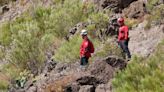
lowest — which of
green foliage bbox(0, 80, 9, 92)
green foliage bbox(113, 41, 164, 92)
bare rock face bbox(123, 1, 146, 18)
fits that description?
green foliage bbox(0, 80, 9, 92)

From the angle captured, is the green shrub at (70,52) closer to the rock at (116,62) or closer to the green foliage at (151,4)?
the green foliage at (151,4)

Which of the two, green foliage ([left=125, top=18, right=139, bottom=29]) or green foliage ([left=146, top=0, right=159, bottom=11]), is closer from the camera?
green foliage ([left=125, top=18, right=139, bottom=29])

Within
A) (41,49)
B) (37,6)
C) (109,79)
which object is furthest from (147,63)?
(37,6)

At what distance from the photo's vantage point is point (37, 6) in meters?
27.0

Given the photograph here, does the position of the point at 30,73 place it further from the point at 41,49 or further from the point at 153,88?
the point at 153,88

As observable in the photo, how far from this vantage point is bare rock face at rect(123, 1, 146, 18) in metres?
20.6

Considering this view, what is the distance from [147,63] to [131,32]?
9697 mm

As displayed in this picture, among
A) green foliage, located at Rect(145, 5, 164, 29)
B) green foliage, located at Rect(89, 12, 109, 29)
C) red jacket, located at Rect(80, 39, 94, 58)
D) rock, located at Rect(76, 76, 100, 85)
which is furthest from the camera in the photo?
green foliage, located at Rect(89, 12, 109, 29)

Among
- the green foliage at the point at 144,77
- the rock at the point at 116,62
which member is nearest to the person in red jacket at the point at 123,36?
the rock at the point at 116,62

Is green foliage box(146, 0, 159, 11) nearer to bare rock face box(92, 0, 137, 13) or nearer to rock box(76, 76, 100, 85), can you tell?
bare rock face box(92, 0, 137, 13)

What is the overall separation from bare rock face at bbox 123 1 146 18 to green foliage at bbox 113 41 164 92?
10.2m

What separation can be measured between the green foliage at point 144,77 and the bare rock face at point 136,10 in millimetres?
10190

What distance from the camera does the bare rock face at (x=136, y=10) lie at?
2056 cm

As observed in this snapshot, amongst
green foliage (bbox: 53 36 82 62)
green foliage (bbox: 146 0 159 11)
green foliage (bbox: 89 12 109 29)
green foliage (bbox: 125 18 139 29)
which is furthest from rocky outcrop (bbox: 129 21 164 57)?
green foliage (bbox: 53 36 82 62)
